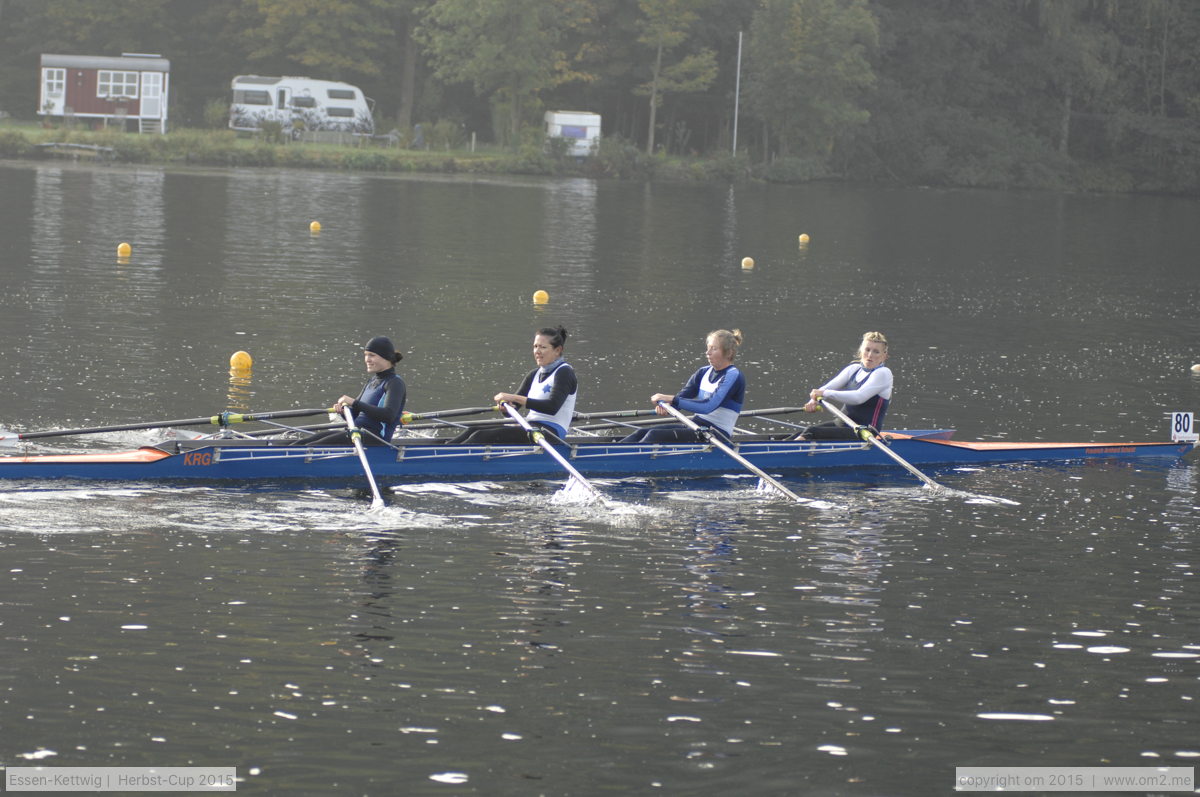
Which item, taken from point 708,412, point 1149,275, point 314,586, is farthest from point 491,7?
point 314,586

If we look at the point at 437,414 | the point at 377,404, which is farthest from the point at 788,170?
the point at 377,404

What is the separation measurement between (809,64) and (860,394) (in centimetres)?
6164

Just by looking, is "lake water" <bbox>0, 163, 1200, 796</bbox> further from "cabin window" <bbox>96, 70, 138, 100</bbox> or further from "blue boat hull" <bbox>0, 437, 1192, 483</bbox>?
"cabin window" <bbox>96, 70, 138, 100</bbox>

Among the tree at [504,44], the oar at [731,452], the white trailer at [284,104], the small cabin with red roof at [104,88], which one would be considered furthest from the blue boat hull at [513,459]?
the small cabin with red roof at [104,88]

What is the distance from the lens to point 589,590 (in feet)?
37.5

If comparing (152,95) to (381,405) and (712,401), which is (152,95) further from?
(381,405)

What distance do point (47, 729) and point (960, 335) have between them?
67.6ft

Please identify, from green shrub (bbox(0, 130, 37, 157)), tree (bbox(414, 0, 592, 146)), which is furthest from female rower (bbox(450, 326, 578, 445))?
tree (bbox(414, 0, 592, 146))

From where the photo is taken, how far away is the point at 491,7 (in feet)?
236

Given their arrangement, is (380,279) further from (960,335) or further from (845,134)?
(845,134)

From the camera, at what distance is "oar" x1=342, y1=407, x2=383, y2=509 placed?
533 inches

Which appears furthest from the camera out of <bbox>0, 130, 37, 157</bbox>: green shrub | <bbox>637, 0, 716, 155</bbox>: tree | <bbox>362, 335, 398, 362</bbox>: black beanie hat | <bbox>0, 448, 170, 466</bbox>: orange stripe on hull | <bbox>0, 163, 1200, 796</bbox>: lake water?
<bbox>637, 0, 716, 155</bbox>: tree

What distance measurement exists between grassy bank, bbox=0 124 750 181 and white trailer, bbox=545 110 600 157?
35.1 inches

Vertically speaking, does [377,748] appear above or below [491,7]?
below
